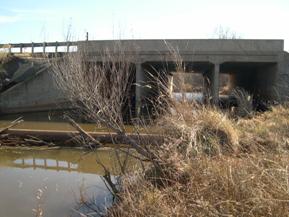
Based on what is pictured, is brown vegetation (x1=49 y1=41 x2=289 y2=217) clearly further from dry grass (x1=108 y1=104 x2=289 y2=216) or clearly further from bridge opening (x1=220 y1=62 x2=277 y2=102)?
bridge opening (x1=220 y1=62 x2=277 y2=102)

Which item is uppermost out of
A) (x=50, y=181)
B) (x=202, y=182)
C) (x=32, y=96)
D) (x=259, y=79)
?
(x=259, y=79)

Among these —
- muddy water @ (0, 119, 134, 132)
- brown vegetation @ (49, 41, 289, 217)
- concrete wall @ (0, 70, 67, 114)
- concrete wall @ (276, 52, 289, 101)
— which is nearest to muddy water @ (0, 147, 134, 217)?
brown vegetation @ (49, 41, 289, 217)

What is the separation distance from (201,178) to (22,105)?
19.9m

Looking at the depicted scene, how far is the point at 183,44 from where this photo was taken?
2062 centimetres

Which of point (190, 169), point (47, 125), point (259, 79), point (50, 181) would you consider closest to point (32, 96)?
point (47, 125)

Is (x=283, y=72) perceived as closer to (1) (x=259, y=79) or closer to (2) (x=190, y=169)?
(1) (x=259, y=79)

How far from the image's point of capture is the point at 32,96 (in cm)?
2386

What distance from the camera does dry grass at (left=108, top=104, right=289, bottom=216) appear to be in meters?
4.08

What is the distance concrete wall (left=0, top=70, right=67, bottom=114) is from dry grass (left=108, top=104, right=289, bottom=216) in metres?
16.8

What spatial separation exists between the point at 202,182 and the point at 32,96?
1990 cm

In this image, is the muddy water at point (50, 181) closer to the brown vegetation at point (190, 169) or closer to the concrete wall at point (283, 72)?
the brown vegetation at point (190, 169)

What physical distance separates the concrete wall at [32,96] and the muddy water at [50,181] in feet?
36.3

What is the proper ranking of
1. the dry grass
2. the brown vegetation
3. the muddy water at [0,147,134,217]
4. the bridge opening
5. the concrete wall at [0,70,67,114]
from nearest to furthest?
the dry grass → the brown vegetation → the muddy water at [0,147,134,217] → the bridge opening → the concrete wall at [0,70,67,114]

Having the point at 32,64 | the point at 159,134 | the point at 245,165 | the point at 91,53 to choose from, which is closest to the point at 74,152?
the point at 91,53
